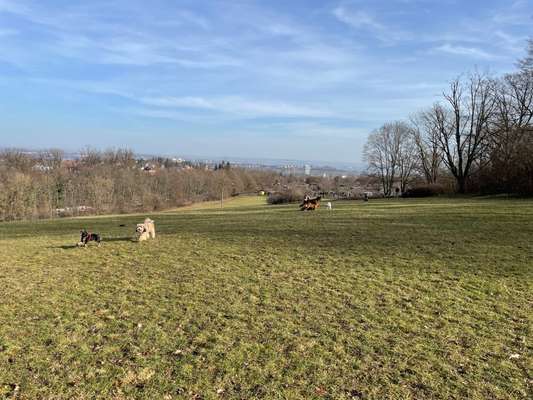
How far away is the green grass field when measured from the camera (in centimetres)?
376

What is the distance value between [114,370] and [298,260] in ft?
18.0

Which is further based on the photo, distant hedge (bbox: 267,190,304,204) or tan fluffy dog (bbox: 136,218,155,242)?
distant hedge (bbox: 267,190,304,204)

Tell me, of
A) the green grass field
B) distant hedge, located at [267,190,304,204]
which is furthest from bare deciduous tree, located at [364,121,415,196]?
the green grass field

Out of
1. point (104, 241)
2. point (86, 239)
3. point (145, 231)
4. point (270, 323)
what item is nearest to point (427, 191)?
point (145, 231)

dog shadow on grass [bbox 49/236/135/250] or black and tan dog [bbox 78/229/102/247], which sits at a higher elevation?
black and tan dog [bbox 78/229/102/247]

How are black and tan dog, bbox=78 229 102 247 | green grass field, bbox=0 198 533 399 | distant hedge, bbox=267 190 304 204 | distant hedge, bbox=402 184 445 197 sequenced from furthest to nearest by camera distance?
1. distant hedge, bbox=267 190 304 204
2. distant hedge, bbox=402 184 445 197
3. black and tan dog, bbox=78 229 102 247
4. green grass field, bbox=0 198 533 399

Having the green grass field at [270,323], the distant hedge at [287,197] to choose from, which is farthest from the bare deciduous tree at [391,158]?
the green grass field at [270,323]

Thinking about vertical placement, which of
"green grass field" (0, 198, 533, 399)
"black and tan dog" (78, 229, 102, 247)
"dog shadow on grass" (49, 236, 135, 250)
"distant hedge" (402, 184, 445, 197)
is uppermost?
"distant hedge" (402, 184, 445, 197)

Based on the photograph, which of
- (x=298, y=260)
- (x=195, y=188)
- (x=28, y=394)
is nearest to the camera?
(x=28, y=394)

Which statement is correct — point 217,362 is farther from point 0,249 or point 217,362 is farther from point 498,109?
point 498,109

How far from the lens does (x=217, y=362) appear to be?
4148mm

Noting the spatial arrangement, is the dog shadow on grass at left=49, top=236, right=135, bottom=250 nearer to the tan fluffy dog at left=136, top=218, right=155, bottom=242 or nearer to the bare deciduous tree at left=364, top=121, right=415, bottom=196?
the tan fluffy dog at left=136, top=218, right=155, bottom=242

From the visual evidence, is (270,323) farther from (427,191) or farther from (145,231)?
(427,191)

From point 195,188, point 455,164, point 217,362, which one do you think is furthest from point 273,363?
point 195,188
